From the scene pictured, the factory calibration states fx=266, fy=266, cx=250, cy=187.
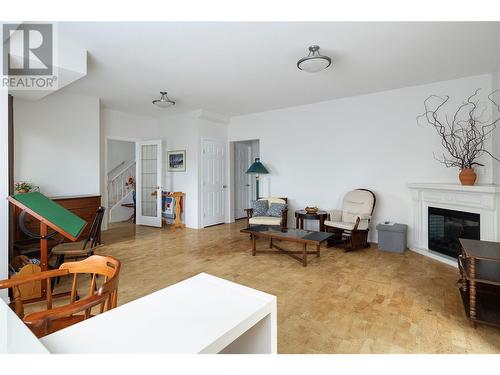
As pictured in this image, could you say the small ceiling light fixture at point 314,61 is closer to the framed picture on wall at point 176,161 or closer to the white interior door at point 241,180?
the framed picture on wall at point 176,161

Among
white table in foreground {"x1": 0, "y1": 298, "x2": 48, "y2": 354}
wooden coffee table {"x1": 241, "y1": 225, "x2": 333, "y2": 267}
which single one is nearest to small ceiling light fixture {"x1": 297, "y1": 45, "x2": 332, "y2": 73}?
wooden coffee table {"x1": 241, "y1": 225, "x2": 333, "y2": 267}

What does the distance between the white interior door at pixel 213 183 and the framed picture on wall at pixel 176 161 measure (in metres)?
0.52

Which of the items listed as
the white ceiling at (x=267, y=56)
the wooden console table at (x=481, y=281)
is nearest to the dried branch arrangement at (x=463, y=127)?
the white ceiling at (x=267, y=56)

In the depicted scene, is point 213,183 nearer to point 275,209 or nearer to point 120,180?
point 275,209

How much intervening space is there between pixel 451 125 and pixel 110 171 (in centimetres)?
798

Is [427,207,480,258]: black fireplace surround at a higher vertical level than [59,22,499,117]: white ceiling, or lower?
lower

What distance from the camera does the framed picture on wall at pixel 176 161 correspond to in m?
6.25

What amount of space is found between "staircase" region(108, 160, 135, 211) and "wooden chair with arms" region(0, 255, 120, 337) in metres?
6.12

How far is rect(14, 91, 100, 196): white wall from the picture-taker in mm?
4301

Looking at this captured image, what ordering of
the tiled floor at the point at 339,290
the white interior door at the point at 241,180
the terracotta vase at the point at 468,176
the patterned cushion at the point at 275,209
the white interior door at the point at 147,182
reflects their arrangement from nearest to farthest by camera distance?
the tiled floor at the point at 339,290 < the terracotta vase at the point at 468,176 < the patterned cushion at the point at 275,209 < the white interior door at the point at 147,182 < the white interior door at the point at 241,180

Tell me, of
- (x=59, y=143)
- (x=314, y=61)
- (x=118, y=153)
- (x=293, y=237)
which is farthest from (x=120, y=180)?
(x=314, y=61)

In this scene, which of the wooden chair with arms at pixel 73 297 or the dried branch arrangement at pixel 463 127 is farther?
the dried branch arrangement at pixel 463 127

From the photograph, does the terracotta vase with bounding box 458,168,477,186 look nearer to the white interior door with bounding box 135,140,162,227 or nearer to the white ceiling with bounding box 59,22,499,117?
the white ceiling with bounding box 59,22,499,117
